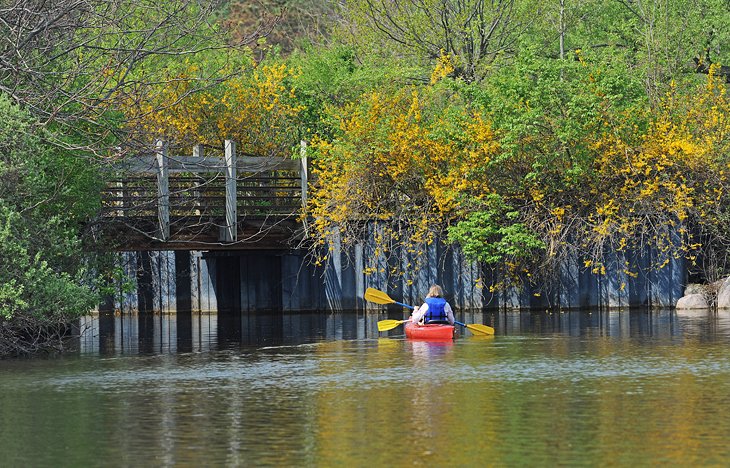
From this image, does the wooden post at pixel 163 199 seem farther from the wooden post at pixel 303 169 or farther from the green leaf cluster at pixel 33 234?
the green leaf cluster at pixel 33 234

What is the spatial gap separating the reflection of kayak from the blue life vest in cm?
14

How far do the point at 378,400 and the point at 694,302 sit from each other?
1912 cm

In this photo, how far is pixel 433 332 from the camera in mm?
27031

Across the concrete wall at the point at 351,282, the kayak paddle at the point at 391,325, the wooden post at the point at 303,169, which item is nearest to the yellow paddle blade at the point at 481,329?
the kayak paddle at the point at 391,325

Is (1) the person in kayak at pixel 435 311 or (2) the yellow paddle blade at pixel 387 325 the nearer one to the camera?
(1) the person in kayak at pixel 435 311

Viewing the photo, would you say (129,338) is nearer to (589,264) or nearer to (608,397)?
(589,264)

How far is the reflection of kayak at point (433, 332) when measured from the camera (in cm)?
2692

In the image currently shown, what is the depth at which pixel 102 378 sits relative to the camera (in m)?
20.7

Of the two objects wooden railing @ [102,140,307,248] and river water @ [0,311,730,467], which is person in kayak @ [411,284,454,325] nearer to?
river water @ [0,311,730,467]

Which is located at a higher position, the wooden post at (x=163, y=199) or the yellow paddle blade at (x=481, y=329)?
the wooden post at (x=163, y=199)

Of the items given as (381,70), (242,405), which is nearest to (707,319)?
(381,70)

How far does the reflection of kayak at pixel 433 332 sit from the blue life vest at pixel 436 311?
145mm

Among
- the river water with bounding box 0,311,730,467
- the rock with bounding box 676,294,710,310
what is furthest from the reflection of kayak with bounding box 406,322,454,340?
the rock with bounding box 676,294,710,310

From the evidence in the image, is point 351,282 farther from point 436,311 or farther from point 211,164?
point 436,311
